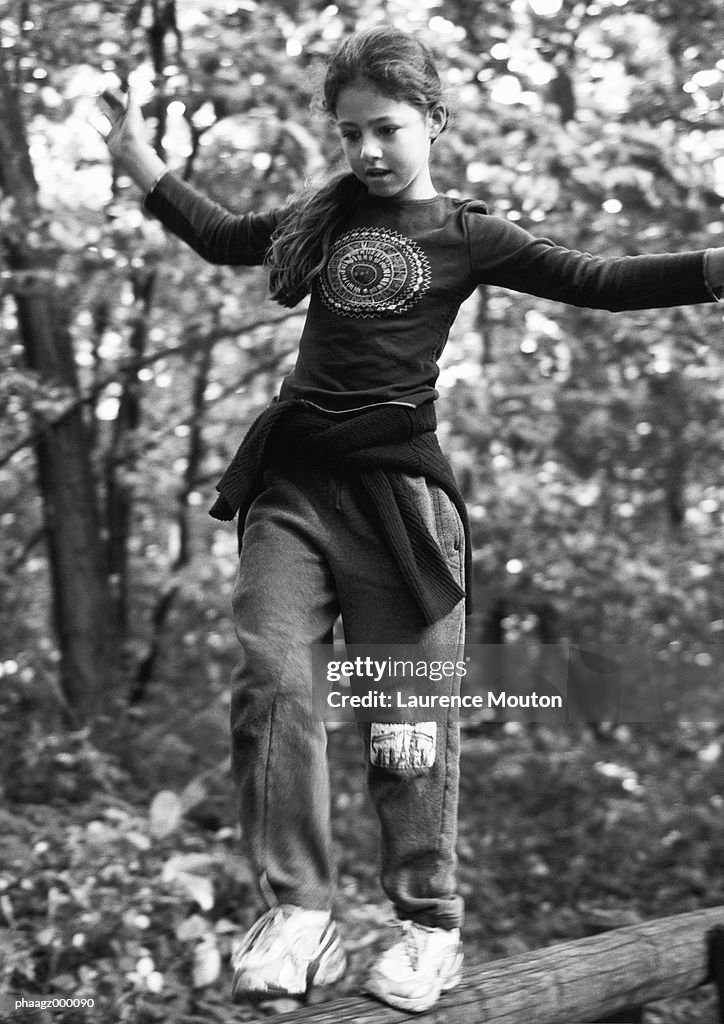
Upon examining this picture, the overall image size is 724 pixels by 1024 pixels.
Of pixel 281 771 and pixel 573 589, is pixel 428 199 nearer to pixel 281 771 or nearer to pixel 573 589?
pixel 281 771

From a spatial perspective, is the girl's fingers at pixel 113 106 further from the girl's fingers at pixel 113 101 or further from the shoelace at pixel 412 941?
the shoelace at pixel 412 941

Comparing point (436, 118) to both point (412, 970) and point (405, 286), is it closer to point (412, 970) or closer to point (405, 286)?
point (405, 286)

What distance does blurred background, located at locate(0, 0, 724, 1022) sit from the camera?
14.8 feet

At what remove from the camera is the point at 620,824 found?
18.2 ft

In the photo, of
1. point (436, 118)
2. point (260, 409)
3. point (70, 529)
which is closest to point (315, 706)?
point (436, 118)

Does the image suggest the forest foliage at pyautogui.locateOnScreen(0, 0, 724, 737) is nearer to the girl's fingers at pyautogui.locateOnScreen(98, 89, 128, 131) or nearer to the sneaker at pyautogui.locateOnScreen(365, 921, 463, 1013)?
the girl's fingers at pyautogui.locateOnScreen(98, 89, 128, 131)

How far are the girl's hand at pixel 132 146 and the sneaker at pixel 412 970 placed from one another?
1518 mm

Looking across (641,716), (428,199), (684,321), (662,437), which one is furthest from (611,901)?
(428,199)

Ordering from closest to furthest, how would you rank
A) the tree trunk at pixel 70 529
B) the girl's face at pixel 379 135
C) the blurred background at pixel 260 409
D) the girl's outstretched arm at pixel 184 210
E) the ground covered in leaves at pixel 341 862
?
the girl's face at pixel 379 135 < the girl's outstretched arm at pixel 184 210 < the ground covered in leaves at pixel 341 862 < the blurred background at pixel 260 409 < the tree trunk at pixel 70 529

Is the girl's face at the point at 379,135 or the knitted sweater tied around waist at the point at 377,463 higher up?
the girl's face at the point at 379,135

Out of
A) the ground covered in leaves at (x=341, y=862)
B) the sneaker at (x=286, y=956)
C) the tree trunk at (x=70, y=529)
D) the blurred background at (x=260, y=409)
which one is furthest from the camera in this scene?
the tree trunk at (x=70, y=529)

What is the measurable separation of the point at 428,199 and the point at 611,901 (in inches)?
144

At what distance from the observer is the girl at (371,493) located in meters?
2.12

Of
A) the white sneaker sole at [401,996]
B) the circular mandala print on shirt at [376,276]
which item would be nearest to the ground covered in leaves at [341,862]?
the white sneaker sole at [401,996]
